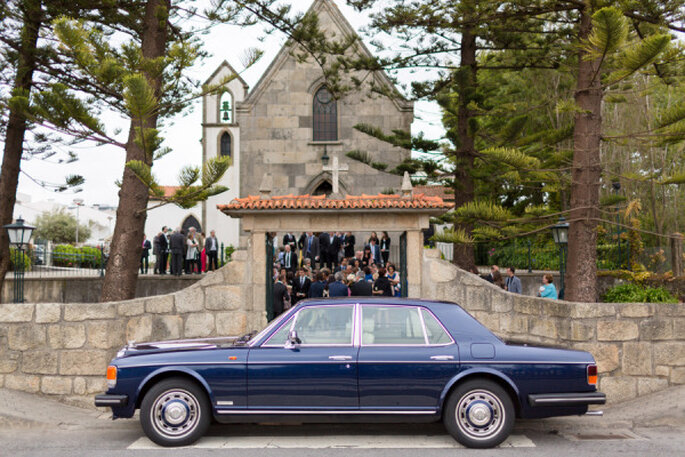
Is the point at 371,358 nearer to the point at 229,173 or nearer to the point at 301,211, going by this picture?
the point at 301,211

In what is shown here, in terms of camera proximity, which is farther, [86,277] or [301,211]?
[86,277]

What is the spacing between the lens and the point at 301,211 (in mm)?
10445

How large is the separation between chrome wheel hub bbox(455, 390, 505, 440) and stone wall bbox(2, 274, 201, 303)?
11452mm

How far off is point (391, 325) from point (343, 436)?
1440 millimetres

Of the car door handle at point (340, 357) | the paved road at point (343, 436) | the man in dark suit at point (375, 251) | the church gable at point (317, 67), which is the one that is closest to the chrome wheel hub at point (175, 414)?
the paved road at point (343, 436)

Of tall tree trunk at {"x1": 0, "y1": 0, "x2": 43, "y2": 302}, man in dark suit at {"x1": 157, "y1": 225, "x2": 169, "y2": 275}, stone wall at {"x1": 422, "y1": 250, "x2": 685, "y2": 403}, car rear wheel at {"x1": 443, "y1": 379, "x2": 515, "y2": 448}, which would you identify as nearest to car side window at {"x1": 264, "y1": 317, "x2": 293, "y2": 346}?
car rear wheel at {"x1": 443, "y1": 379, "x2": 515, "y2": 448}

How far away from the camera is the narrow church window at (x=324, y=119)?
80.2 ft

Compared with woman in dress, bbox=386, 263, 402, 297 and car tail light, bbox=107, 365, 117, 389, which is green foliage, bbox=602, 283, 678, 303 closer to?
woman in dress, bbox=386, 263, 402, 297

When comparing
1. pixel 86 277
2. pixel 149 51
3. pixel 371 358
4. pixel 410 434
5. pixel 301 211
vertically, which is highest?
pixel 149 51

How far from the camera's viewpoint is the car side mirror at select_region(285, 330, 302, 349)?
643 centimetres

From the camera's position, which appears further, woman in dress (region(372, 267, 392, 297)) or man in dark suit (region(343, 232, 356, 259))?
man in dark suit (region(343, 232, 356, 259))

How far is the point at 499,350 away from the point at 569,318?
2978 millimetres

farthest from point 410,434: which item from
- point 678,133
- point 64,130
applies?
point 64,130

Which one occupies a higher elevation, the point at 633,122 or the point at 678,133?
the point at 633,122
